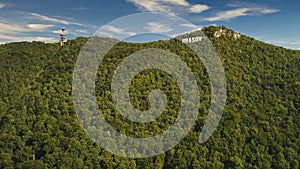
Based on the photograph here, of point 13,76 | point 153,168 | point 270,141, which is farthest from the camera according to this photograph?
point 13,76

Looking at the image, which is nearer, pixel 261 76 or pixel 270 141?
pixel 270 141

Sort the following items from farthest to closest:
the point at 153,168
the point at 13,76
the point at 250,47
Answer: the point at 250,47
the point at 13,76
the point at 153,168

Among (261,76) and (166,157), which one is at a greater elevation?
(261,76)

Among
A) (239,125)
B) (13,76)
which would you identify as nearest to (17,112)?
(13,76)

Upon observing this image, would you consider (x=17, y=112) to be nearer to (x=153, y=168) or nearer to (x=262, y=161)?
(x=153, y=168)

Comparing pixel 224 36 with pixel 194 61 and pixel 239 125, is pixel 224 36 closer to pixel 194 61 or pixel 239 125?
pixel 194 61

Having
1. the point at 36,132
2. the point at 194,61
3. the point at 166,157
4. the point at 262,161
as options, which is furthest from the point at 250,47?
the point at 36,132

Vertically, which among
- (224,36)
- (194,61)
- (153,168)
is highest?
(224,36)
